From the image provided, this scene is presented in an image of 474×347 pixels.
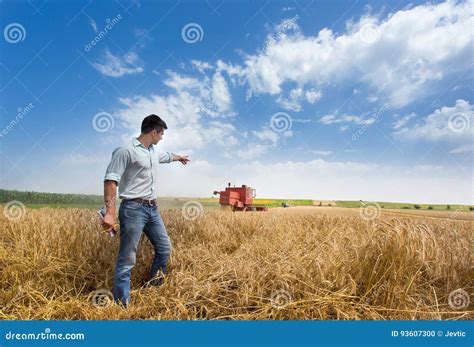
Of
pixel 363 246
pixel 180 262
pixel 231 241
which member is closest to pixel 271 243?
pixel 231 241

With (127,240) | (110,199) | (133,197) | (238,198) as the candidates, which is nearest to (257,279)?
(127,240)

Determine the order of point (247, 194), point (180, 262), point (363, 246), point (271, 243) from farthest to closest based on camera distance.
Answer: point (247, 194) → point (271, 243) → point (180, 262) → point (363, 246)

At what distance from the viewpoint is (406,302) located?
122 inches

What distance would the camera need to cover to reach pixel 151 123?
3.72 metres

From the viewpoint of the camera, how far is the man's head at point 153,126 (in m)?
3.72

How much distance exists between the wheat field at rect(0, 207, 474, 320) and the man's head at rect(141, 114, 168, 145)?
5.34ft

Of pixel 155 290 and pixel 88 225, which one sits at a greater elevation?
pixel 88 225

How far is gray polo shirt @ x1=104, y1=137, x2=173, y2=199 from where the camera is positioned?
11.4 feet

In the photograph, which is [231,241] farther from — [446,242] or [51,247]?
[446,242]

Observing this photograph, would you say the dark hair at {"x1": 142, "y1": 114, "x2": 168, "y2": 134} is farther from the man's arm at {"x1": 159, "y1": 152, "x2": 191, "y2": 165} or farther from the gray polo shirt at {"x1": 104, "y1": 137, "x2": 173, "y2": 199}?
the man's arm at {"x1": 159, "y1": 152, "x2": 191, "y2": 165}

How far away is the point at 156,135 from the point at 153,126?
11cm

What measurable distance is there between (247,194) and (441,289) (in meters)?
9.10

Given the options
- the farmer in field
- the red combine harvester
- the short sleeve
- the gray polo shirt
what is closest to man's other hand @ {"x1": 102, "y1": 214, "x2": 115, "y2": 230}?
the farmer in field

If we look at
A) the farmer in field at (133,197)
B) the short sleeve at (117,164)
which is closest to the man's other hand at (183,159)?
the farmer in field at (133,197)
